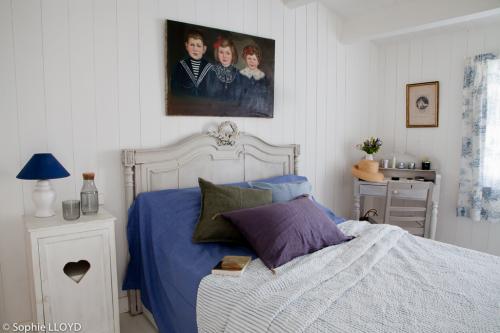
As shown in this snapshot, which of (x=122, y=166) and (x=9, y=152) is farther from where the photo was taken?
(x=122, y=166)

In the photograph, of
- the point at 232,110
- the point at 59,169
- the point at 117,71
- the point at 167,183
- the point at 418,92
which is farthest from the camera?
the point at 418,92

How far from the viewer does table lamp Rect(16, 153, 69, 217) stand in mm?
1877

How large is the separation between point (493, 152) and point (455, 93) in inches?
26.5

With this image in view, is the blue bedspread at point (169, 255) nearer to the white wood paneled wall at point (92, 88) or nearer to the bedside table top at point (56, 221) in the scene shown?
the white wood paneled wall at point (92, 88)

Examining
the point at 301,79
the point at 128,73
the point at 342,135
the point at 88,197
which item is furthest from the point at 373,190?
the point at 88,197

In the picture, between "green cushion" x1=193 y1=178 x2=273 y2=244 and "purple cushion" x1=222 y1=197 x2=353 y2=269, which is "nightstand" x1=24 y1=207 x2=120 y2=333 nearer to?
"green cushion" x1=193 y1=178 x2=273 y2=244

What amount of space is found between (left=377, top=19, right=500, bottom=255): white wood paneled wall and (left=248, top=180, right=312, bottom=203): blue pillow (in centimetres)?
182

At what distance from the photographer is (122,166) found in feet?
7.81

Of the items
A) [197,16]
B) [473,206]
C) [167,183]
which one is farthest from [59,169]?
[473,206]

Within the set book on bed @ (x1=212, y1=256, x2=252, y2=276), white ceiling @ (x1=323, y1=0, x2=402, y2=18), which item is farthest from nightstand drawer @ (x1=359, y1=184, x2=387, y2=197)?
book on bed @ (x1=212, y1=256, x2=252, y2=276)

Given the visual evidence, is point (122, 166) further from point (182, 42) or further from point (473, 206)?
point (473, 206)

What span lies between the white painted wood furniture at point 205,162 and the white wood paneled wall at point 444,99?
149cm

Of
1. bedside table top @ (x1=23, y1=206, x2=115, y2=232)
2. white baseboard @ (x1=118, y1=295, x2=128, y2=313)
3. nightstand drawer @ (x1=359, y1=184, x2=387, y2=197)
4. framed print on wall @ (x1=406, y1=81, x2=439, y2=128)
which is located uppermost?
framed print on wall @ (x1=406, y1=81, x2=439, y2=128)

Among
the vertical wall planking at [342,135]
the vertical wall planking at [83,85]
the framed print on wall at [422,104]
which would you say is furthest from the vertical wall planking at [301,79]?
the vertical wall planking at [83,85]
